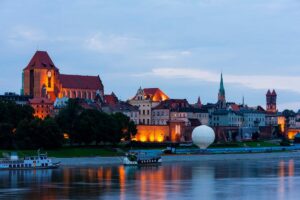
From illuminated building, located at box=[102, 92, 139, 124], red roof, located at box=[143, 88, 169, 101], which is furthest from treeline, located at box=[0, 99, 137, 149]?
red roof, located at box=[143, 88, 169, 101]

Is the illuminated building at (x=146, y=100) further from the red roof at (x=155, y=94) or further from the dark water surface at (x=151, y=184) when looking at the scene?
the dark water surface at (x=151, y=184)

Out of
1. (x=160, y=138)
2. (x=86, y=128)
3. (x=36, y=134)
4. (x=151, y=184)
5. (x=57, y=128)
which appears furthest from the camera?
(x=160, y=138)

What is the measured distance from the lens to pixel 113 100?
513 ft

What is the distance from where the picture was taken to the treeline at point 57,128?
8300 centimetres

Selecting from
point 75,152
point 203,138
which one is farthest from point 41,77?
point 75,152

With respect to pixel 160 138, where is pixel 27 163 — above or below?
below

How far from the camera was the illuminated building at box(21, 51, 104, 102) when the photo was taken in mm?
149875

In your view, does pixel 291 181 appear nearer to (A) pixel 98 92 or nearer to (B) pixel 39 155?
(B) pixel 39 155

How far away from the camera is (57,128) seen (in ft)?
278

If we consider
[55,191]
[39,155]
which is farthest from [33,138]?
[55,191]

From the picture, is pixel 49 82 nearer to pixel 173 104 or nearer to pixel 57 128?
pixel 173 104

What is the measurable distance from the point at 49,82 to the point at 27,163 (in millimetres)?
79128

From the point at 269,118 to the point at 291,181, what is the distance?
124947 mm

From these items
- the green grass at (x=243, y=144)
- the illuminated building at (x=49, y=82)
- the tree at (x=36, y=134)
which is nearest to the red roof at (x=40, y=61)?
the illuminated building at (x=49, y=82)
